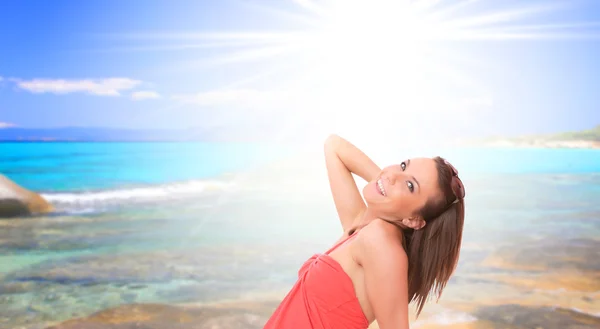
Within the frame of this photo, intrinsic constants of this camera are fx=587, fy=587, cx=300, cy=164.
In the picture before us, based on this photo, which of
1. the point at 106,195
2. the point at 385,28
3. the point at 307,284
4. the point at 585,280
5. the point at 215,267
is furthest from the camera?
the point at 385,28

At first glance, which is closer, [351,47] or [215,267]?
[215,267]

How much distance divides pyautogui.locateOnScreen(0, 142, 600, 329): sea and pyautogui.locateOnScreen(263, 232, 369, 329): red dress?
1.98m

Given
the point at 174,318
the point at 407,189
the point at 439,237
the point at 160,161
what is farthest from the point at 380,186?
the point at 160,161

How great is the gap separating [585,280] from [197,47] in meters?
14.8

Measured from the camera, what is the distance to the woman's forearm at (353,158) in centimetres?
170

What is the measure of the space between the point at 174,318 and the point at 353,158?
2118 mm

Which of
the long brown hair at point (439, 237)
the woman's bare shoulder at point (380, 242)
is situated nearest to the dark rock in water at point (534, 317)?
the long brown hair at point (439, 237)

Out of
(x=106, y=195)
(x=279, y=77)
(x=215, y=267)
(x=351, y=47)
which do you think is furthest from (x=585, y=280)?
(x=279, y=77)

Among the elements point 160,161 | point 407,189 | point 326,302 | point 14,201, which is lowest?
point 326,302

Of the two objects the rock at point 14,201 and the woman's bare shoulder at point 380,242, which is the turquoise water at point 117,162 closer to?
the rock at point 14,201

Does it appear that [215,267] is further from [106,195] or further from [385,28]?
[385,28]

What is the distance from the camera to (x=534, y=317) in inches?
132

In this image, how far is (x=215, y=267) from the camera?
4898 millimetres

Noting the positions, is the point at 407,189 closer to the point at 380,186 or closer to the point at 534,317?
the point at 380,186
